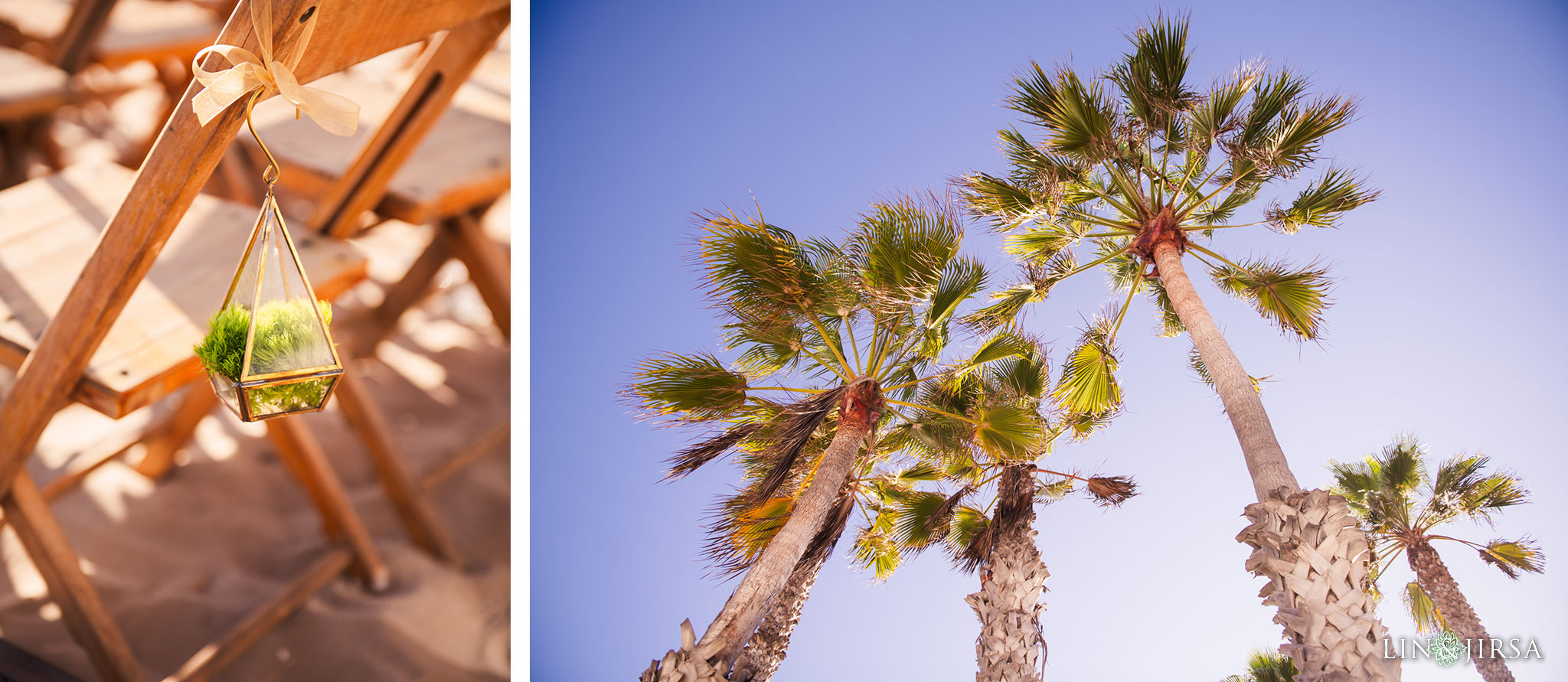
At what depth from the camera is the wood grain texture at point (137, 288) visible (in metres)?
2.25

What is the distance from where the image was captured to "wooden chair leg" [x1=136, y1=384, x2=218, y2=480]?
396 cm

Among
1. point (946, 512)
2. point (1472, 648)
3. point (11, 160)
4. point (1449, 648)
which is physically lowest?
point (11, 160)

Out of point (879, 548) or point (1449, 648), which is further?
point (1449, 648)

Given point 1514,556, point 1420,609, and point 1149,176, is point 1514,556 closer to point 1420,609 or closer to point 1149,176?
point 1420,609

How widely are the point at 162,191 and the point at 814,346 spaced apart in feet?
12.7

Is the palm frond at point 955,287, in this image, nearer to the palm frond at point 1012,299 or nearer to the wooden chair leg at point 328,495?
the palm frond at point 1012,299

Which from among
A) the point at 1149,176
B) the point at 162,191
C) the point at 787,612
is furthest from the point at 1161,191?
the point at 162,191

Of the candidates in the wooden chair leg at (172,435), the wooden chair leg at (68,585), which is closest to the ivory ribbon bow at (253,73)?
the wooden chair leg at (68,585)

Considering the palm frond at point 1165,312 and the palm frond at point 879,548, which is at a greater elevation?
the palm frond at point 1165,312

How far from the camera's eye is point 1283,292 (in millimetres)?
4941

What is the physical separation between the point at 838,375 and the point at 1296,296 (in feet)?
10.5

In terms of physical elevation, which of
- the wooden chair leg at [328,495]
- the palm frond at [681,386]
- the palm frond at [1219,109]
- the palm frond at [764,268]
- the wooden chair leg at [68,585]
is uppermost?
the palm frond at [1219,109]

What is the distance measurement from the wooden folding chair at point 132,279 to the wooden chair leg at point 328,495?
0.04 meters

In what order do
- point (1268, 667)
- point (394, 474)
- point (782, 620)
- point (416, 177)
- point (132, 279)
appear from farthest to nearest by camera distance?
point (1268, 667), point (782, 620), point (394, 474), point (416, 177), point (132, 279)
